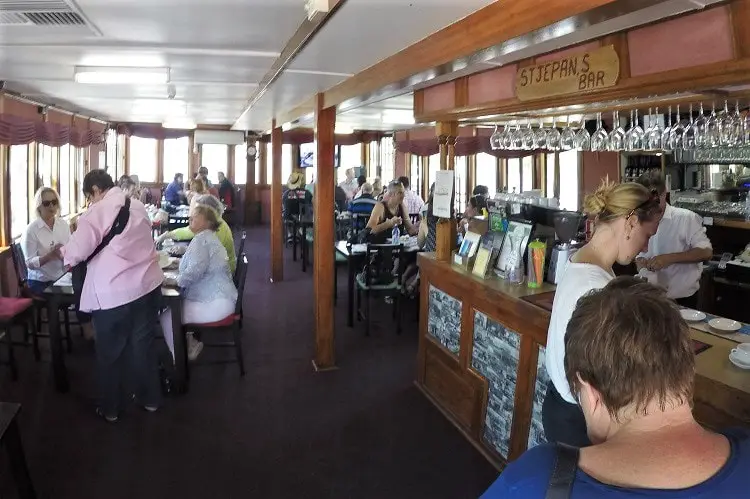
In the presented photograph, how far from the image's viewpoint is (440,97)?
13.5 ft

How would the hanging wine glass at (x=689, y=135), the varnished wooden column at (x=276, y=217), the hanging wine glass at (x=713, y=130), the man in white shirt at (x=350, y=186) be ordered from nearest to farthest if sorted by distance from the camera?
1. the hanging wine glass at (x=713, y=130)
2. the hanging wine glass at (x=689, y=135)
3. the varnished wooden column at (x=276, y=217)
4. the man in white shirt at (x=350, y=186)

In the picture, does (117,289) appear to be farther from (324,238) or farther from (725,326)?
(725,326)

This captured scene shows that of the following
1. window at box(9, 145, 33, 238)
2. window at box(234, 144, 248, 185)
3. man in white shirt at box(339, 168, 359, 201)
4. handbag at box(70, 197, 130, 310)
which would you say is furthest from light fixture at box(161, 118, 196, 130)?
handbag at box(70, 197, 130, 310)

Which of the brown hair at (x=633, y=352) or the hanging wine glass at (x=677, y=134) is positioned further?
the hanging wine glass at (x=677, y=134)

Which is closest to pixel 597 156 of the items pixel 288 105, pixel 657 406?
pixel 288 105

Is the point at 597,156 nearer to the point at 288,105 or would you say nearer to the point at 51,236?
the point at 288,105

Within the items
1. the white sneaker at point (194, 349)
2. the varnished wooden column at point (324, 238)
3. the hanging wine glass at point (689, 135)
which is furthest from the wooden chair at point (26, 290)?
the hanging wine glass at point (689, 135)

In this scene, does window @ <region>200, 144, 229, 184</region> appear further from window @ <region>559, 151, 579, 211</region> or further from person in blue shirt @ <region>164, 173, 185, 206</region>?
window @ <region>559, 151, 579, 211</region>

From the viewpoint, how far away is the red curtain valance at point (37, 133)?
18.3 ft

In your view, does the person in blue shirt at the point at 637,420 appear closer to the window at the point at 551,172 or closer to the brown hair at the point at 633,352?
the brown hair at the point at 633,352

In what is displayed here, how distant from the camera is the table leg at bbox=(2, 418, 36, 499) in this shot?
256 centimetres

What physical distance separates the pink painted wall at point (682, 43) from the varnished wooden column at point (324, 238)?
8.66 ft

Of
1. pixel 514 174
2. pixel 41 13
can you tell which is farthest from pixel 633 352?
pixel 514 174

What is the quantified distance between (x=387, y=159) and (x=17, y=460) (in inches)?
478
